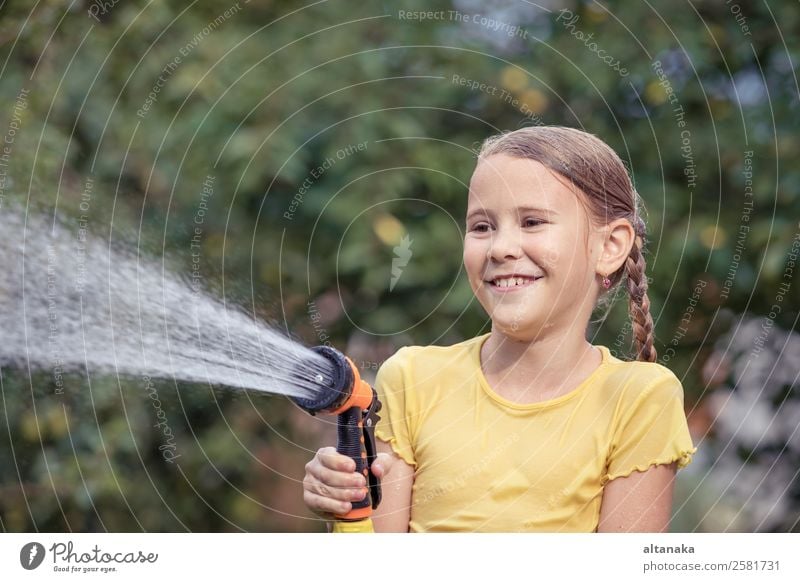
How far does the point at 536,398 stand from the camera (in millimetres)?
1450

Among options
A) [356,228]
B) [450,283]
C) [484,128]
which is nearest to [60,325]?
[356,228]

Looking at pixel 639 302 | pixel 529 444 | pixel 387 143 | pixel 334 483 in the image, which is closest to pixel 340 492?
pixel 334 483

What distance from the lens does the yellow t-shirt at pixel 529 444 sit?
1396 mm

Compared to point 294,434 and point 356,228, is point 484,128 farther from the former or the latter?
point 294,434

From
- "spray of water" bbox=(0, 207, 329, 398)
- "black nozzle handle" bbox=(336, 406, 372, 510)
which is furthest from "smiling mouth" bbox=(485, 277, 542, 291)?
"spray of water" bbox=(0, 207, 329, 398)

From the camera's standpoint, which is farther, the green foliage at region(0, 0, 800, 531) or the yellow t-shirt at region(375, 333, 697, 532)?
the green foliage at region(0, 0, 800, 531)

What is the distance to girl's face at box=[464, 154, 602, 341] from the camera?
1.41 metres

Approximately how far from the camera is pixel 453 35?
209cm

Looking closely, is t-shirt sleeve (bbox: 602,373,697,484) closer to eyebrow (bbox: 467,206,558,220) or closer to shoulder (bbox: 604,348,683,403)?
shoulder (bbox: 604,348,683,403)

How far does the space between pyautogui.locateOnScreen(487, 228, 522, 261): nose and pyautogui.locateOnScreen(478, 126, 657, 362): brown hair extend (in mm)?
95

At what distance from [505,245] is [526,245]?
0.03 m

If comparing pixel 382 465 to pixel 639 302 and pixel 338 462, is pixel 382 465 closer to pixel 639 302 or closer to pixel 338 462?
pixel 338 462

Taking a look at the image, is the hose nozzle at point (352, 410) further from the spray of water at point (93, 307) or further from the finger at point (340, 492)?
the spray of water at point (93, 307)

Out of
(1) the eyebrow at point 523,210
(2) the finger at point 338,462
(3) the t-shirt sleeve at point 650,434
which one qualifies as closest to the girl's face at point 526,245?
(1) the eyebrow at point 523,210
